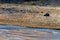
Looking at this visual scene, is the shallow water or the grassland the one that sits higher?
the grassland

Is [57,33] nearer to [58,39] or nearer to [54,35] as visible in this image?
[54,35]

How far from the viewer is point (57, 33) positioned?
12.4 m

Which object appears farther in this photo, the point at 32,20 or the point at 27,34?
the point at 32,20

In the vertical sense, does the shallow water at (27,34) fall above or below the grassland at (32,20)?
below

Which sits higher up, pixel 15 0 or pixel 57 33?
pixel 15 0

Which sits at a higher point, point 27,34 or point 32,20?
point 32,20

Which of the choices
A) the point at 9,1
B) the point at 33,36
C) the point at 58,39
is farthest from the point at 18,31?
the point at 9,1

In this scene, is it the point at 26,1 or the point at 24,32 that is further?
the point at 26,1

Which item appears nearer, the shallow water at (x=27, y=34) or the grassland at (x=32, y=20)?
the shallow water at (x=27, y=34)

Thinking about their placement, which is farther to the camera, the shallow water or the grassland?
the grassland

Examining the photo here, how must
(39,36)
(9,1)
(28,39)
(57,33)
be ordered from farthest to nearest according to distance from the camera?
(9,1)
(57,33)
(39,36)
(28,39)

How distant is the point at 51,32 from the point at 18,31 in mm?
1609

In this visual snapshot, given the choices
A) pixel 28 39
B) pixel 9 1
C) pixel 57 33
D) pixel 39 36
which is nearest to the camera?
pixel 28 39

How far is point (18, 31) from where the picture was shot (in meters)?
12.7
